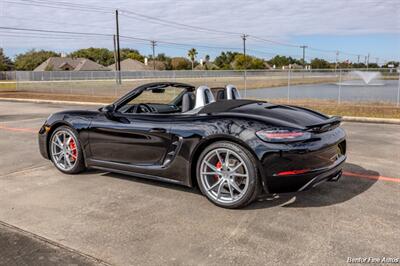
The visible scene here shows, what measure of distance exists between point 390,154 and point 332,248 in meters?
4.30

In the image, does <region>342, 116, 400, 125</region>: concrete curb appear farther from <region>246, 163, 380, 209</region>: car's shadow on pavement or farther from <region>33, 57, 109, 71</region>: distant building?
<region>33, 57, 109, 71</region>: distant building

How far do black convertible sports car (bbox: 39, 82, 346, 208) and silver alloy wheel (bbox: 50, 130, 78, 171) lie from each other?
26 mm

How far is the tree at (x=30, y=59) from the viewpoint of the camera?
93.8 meters

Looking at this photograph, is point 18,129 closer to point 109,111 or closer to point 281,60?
point 109,111

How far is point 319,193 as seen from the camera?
464 centimetres

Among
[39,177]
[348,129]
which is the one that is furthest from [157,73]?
[39,177]

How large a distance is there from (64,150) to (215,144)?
2564 millimetres

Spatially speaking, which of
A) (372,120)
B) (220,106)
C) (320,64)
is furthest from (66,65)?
(220,106)

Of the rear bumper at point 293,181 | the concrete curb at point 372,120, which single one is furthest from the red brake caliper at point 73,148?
the concrete curb at point 372,120

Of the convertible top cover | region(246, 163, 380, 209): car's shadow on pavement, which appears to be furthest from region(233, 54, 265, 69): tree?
the convertible top cover

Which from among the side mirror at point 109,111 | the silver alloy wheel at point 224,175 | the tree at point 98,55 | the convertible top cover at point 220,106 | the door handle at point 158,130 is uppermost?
the tree at point 98,55

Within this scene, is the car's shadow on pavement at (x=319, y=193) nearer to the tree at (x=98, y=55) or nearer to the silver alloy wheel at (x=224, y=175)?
the silver alloy wheel at (x=224, y=175)

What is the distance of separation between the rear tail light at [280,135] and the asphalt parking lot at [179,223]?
2.61ft

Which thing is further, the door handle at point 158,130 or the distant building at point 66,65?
the distant building at point 66,65
